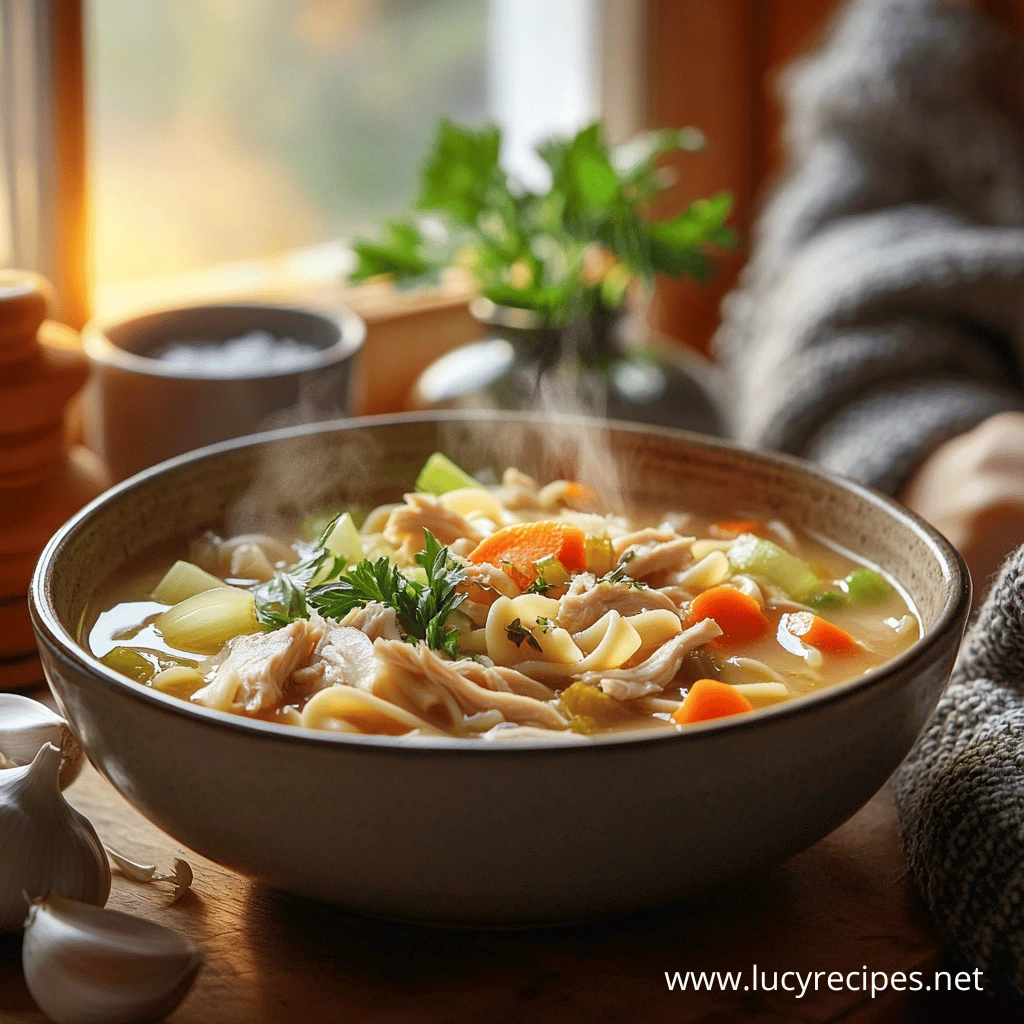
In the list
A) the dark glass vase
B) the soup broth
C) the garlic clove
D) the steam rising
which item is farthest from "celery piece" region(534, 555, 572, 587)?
the dark glass vase

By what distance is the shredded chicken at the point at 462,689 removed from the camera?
115 centimetres

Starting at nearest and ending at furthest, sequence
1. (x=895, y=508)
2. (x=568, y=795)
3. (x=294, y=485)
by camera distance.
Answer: (x=568, y=795), (x=895, y=508), (x=294, y=485)

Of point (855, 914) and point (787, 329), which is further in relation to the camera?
point (787, 329)

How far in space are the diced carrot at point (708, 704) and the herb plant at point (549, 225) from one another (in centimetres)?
130

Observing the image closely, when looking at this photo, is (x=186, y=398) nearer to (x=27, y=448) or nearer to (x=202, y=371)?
(x=202, y=371)

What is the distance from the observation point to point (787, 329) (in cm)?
266

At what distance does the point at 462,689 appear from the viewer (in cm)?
116

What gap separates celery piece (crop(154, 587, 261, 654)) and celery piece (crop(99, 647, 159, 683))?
45 millimetres

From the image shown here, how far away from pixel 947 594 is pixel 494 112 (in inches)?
99.5

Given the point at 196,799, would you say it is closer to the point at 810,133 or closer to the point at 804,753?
Result: the point at 804,753

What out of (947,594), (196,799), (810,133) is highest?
(810,133)

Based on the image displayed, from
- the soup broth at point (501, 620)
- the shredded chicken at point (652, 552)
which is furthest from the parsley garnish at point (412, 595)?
the shredded chicken at point (652, 552)

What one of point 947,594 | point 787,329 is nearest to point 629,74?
point 787,329

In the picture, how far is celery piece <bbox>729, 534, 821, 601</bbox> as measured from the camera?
4.95ft
